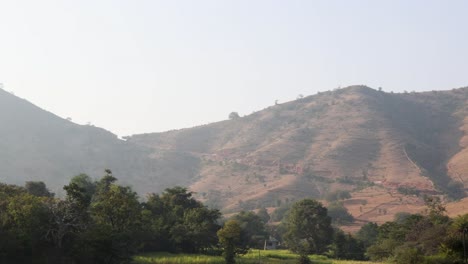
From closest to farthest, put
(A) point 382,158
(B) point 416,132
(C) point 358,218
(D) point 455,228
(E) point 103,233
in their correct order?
(E) point 103,233
(D) point 455,228
(C) point 358,218
(A) point 382,158
(B) point 416,132

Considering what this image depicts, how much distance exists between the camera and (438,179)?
146m

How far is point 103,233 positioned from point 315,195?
9995cm

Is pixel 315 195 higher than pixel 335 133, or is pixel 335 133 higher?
pixel 335 133

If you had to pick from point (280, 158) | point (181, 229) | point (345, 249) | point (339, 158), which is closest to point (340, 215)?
point (339, 158)

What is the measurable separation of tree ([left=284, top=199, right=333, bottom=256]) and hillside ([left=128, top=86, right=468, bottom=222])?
44.2m

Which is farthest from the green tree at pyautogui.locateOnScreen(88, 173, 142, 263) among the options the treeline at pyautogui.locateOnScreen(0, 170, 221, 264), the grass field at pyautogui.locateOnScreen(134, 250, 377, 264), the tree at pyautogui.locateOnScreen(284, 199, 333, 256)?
the tree at pyautogui.locateOnScreen(284, 199, 333, 256)

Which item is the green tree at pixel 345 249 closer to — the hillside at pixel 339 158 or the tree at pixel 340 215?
the tree at pixel 340 215

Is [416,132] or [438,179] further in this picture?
[416,132]

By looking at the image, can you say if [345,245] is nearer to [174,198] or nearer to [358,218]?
[174,198]

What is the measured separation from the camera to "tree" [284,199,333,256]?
207 feet

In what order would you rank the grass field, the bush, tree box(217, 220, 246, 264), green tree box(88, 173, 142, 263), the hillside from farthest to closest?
the hillside < tree box(217, 220, 246, 264) < the grass field < the bush < green tree box(88, 173, 142, 263)

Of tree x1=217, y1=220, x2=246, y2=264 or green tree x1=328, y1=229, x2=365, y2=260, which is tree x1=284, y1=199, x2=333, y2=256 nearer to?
green tree x1=328, y1=229, x2=365, y2=260

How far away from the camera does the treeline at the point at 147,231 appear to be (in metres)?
36.8

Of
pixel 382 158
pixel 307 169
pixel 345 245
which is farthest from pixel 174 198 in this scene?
pixel 382 158
